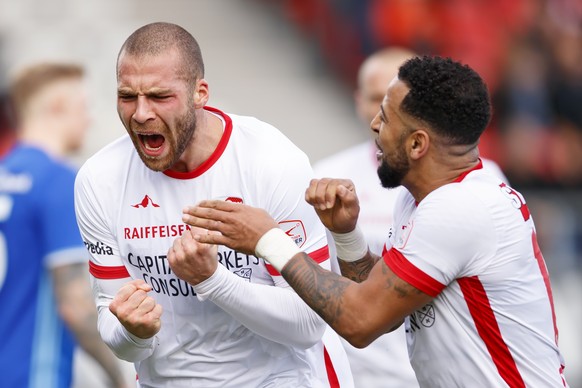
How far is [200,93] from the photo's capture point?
514cm

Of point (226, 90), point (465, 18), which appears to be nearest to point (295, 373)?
point (465, 18)

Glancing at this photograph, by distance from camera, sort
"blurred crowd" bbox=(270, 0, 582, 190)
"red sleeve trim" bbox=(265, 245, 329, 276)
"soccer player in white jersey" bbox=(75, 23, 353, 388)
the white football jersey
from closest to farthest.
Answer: "soccer player in white jersey" bbox=(75, 23, 353, 388) → "red sleeve trim" bbox=(265, 245, 329, 276) → the white football jersey → "blurred crowd" bbox=(270, 0, 582, 190)

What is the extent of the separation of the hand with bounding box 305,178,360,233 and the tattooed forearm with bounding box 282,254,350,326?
223 mm

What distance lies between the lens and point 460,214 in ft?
14.8

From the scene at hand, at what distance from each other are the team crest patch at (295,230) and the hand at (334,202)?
20cm

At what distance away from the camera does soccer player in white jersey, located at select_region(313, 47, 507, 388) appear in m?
6.75

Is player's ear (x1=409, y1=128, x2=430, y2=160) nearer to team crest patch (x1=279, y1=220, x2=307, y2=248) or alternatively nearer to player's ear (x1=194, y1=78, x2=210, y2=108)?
team crest patch (x1=279, y1=220, x2=307, y2=248)

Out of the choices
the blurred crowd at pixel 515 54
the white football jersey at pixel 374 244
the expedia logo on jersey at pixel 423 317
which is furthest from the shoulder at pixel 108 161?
the blurred crowd at pixel 515 54

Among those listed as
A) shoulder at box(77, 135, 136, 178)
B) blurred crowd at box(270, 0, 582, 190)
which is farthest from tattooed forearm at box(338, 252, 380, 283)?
blurred crowd at box(270, 0, 582, 190)

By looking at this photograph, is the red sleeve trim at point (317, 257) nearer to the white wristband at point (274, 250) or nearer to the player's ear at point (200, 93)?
the white wristband at point (274, 250)

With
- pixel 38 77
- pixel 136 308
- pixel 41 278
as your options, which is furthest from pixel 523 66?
pixel 136 308

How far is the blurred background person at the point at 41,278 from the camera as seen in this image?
6805mm

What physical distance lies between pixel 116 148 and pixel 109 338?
2.82ft

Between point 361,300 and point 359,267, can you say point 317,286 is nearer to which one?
point 361,300
